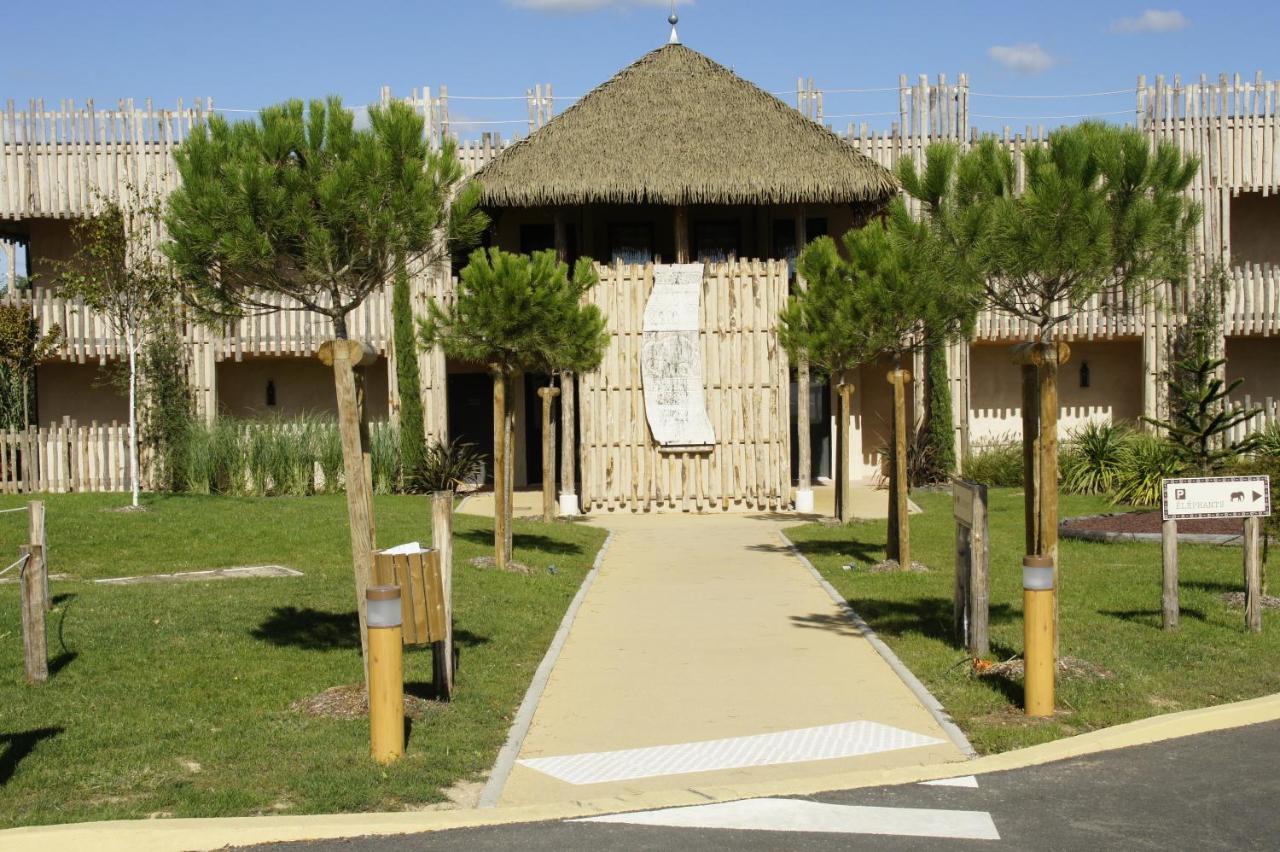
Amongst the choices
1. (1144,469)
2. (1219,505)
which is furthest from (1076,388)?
(1219,505)

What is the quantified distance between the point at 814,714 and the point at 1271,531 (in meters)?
6.68

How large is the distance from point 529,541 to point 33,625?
9209 mm

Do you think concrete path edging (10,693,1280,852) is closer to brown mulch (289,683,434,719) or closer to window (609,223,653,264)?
brown mulch (289,683,434,719)

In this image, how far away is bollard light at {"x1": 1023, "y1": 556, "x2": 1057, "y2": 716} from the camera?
8.45 m

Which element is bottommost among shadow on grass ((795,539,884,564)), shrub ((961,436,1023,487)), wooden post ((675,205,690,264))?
shadow on grass ((795,539,884,564))

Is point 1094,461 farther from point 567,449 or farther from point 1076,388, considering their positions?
point 567,449

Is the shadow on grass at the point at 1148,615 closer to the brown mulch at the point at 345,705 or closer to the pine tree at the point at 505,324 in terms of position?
the brown mulch at the point at 345,705

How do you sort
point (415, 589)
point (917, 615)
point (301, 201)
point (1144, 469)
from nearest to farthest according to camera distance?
point (415, 589)
point (301, 201)
point (917, 615)
point (1144, 469)

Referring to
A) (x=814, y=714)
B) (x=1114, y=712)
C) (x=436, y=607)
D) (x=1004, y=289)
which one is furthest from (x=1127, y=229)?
(x=436, y=607)

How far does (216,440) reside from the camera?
23.3 m

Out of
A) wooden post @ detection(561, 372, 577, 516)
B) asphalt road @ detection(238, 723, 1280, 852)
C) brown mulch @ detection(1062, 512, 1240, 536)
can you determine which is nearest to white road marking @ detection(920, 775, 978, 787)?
asphalt road @ detection(238, 723, 1280, 852)

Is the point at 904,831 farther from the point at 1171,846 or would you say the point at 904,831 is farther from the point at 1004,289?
the point at 1004,289

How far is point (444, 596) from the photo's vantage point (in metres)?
8.80

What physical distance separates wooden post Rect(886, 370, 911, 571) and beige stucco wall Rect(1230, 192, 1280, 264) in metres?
15.4
